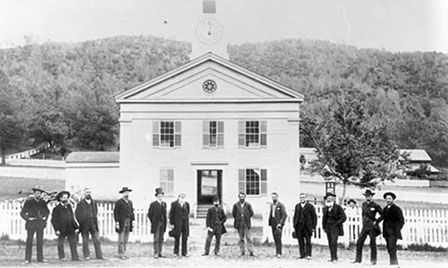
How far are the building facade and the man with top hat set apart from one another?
281 inches

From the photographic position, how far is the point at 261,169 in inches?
699

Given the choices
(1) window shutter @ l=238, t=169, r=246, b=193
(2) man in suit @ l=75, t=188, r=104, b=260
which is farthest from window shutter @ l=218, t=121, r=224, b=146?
(2) man in suit @ l=75, t=188, r=104, b=260

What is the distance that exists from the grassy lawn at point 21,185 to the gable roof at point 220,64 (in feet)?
22.5

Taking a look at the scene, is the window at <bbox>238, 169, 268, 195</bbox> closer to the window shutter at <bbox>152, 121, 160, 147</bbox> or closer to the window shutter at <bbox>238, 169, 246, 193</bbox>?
the window shutter at <bbox>238, 169, 246, 193</bbox>

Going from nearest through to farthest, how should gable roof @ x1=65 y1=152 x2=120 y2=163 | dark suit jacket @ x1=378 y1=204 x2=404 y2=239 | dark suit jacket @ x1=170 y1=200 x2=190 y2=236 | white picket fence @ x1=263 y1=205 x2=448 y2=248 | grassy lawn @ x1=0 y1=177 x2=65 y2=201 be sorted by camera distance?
dark suit jacket @ x1=378 y1=204 x2=404 y2=239
dark suit jacket @ x1=170 y1=200 x2=190 y2=236
white picket fence @ x1=263 y1=205 x2=448 y2=248
gable roof @ x1=65 y1=152 x2=120 y2=163
grassy lawn @ x1=0 y1=177 x2=65 y2=201

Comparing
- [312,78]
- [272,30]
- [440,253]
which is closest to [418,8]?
[272,30]

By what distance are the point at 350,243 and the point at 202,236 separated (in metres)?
4.06

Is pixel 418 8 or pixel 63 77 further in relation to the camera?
pixel 63 77

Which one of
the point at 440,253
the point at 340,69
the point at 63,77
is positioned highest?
the point at 340,69

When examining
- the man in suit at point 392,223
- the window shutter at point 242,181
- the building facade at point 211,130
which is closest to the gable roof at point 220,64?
the building facade at point 211,130

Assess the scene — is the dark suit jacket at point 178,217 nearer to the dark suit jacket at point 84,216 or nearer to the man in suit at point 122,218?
the man in suit at point 122,218

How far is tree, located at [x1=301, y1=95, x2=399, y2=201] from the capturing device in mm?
16938

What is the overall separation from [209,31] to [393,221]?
401 inches

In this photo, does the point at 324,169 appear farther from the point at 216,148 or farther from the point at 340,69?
the point at 340,69
